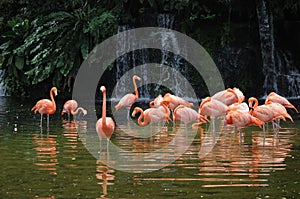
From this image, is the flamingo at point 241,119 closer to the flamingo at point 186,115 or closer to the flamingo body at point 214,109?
the flamingo body at point 214,109

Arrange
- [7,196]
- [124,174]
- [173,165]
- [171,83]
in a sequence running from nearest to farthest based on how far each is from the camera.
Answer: [7,196] → [124,174] → [173,165] → [171,83]

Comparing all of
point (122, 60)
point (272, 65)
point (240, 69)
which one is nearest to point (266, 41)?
point (272, 65)

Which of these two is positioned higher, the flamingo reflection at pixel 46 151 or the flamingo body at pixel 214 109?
the flamingo body at pixel 214 109

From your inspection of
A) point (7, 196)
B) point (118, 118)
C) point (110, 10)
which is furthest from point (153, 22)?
point (7, 196)

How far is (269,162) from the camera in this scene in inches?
337

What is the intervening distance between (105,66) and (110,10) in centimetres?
141

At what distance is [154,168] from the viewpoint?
26.9 feet

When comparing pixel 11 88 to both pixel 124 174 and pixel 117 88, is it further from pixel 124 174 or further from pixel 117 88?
pixel 124 174

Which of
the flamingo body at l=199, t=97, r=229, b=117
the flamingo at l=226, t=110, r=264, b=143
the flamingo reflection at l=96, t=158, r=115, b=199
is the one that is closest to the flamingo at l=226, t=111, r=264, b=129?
the flamingo at l=226, t=110, r=264, b=143

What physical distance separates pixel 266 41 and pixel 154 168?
10964 millimetres

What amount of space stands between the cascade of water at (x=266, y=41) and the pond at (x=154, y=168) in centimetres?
701

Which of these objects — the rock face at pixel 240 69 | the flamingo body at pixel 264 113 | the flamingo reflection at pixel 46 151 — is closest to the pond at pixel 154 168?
the flamingo reflection at pixel 46 151

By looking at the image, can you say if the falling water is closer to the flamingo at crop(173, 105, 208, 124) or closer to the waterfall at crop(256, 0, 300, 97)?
the waterfall at crop(256, 0, 300, 97)

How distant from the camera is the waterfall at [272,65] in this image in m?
18.3
